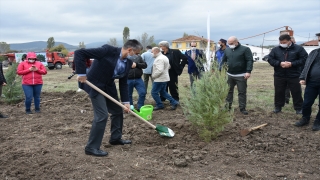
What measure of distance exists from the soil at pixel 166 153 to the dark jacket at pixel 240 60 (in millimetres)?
1131

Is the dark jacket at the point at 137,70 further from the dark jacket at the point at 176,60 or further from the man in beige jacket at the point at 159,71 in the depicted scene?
the dark jacket at the point at 176,60

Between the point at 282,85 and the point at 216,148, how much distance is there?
3.25 metres

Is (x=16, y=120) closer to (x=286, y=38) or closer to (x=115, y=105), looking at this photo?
(x=115, y=105)

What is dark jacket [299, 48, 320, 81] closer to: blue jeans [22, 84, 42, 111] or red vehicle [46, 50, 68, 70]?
blue jeans [22, 84, 42, 111]

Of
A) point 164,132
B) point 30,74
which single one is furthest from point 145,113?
point 30,74

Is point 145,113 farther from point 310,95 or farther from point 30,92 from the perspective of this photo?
point 310,95

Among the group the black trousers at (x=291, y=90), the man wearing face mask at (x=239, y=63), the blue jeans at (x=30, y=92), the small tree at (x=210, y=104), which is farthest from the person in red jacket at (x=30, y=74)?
the black trousers at (x=291, y=90)

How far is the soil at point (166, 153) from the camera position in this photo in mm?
3648

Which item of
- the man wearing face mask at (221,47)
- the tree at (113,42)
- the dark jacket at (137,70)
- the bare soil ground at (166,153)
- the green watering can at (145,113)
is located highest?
the tree at (113,42)

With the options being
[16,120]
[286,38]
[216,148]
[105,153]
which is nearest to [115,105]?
[105,153]

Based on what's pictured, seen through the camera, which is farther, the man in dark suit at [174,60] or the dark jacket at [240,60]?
the man in dark suit at [174,60]

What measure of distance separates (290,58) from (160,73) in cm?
304

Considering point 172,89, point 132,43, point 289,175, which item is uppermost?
point 132,43

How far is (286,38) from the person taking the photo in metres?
6.49
